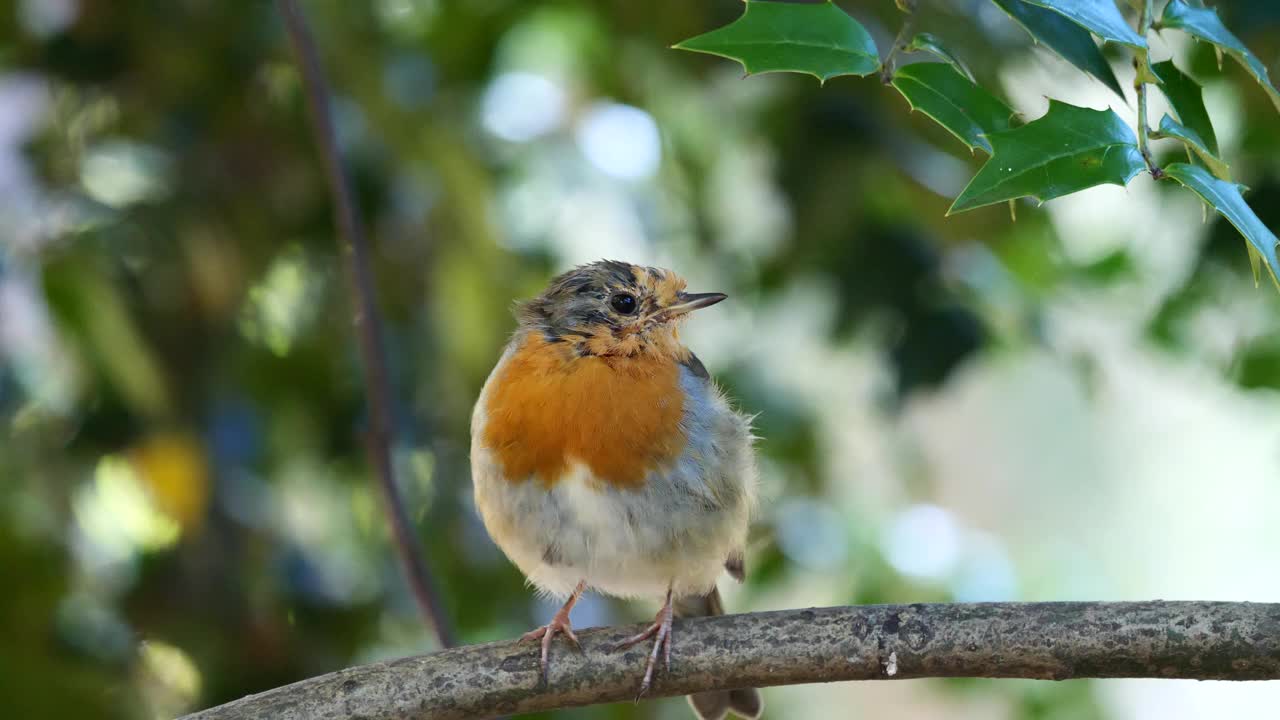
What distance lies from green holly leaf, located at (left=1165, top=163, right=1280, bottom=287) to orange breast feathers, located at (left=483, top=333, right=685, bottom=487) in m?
1.48

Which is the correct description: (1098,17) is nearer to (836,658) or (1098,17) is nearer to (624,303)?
(836,658)

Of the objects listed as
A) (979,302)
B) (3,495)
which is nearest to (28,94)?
(3,495)

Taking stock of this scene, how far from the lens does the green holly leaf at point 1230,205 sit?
1403mm

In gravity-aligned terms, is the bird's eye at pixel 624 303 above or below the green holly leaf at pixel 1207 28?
above

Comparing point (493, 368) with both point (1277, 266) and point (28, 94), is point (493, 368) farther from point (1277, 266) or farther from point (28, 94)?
point (1277, 266)

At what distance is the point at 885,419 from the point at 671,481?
0.71 meters

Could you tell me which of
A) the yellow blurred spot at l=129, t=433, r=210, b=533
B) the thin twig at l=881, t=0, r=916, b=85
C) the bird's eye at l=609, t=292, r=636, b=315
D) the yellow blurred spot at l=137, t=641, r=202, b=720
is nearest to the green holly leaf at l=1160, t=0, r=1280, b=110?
the thin twig at l=881, t=0, r=916, b=85

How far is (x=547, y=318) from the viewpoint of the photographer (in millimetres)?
3205

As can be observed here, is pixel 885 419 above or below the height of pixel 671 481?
below

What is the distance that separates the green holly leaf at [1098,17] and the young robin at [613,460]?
4.82 ft

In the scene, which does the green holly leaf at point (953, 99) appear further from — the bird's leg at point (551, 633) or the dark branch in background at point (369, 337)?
the dark branch in background at point (369, 337)

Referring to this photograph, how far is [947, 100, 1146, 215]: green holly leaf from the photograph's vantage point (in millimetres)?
1468

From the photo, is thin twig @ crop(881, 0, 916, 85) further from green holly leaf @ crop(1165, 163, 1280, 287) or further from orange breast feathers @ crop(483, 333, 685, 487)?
orange breast feathers @ crop(483, 333, 685, 487)

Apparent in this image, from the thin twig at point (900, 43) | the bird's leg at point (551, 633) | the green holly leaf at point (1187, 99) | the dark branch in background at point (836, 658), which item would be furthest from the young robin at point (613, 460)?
the green holly leaf at point (1187, 99)
